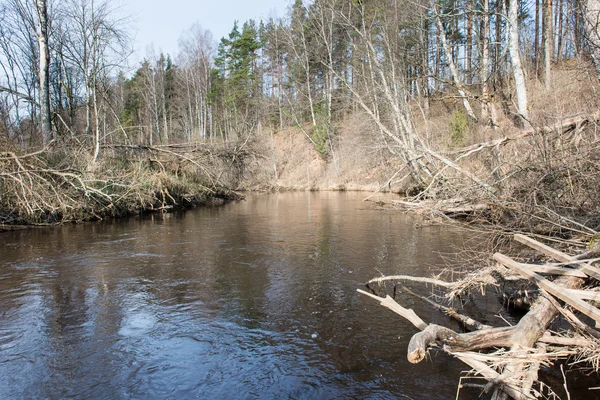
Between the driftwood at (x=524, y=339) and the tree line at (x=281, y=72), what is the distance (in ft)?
27.4

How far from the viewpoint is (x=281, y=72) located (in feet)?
148

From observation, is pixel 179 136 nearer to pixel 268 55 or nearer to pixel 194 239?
pixel 268 55

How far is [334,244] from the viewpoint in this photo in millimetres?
10789

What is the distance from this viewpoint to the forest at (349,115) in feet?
25.5

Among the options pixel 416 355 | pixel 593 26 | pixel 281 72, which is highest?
pixel 281 72

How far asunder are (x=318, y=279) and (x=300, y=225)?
6776mm

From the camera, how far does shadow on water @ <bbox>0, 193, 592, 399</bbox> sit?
4.26 m

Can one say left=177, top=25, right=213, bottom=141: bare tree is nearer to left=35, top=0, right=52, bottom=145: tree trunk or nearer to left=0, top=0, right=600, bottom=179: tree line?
left=0, top=0, right=600, bottom=179: tree line

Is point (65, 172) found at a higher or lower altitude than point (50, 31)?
lower

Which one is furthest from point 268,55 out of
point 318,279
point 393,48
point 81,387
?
point 81,387

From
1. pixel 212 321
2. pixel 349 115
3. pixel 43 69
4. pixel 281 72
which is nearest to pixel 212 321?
pixel 212 321

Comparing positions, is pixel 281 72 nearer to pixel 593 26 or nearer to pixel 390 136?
pixel 390 136

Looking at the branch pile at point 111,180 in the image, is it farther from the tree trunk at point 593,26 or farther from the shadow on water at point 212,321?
the tree trunk at point 593,26

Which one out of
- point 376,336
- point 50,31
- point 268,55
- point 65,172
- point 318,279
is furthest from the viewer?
point 268,55
